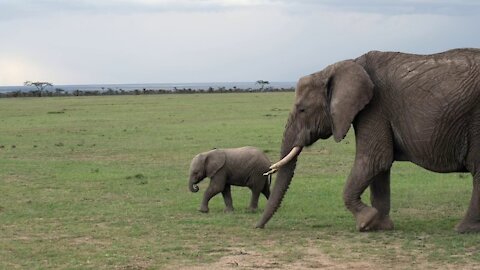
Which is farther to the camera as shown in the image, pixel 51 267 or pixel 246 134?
pixel 246 134

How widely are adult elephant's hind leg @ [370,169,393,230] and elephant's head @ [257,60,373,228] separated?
1004mm

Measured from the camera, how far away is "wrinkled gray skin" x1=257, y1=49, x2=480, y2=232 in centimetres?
972

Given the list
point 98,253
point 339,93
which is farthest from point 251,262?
point 339,93

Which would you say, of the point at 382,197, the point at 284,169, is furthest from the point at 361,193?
the point at 284,169

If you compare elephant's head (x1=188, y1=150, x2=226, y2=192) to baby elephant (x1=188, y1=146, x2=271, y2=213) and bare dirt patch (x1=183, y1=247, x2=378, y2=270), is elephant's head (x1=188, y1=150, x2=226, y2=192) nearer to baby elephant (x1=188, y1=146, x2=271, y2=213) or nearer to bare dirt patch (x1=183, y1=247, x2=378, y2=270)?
baby elephant (x1=188, y1=146, x2=271, y2=213)

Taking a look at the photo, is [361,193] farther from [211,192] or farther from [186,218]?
[211,192]

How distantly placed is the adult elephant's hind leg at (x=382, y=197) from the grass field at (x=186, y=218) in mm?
316

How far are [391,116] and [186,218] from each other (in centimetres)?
344

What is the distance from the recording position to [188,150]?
21828 mm

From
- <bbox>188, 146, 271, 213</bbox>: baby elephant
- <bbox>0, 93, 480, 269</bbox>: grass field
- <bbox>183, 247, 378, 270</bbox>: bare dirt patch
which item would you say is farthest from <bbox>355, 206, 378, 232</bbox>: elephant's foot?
<bbox>188, 146, 271, 213</bbox>: baby elephant

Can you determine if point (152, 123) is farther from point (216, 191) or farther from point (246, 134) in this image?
point (216, 191)

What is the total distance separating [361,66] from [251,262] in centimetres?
335

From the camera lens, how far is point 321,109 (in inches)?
416

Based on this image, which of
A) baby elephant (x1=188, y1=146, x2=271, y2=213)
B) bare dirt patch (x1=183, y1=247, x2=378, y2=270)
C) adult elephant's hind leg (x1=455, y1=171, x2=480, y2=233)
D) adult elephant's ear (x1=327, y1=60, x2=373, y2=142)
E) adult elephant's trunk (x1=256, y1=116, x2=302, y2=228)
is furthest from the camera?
baby elephant (x1=188, y1=146, x2=271, y2=213)
